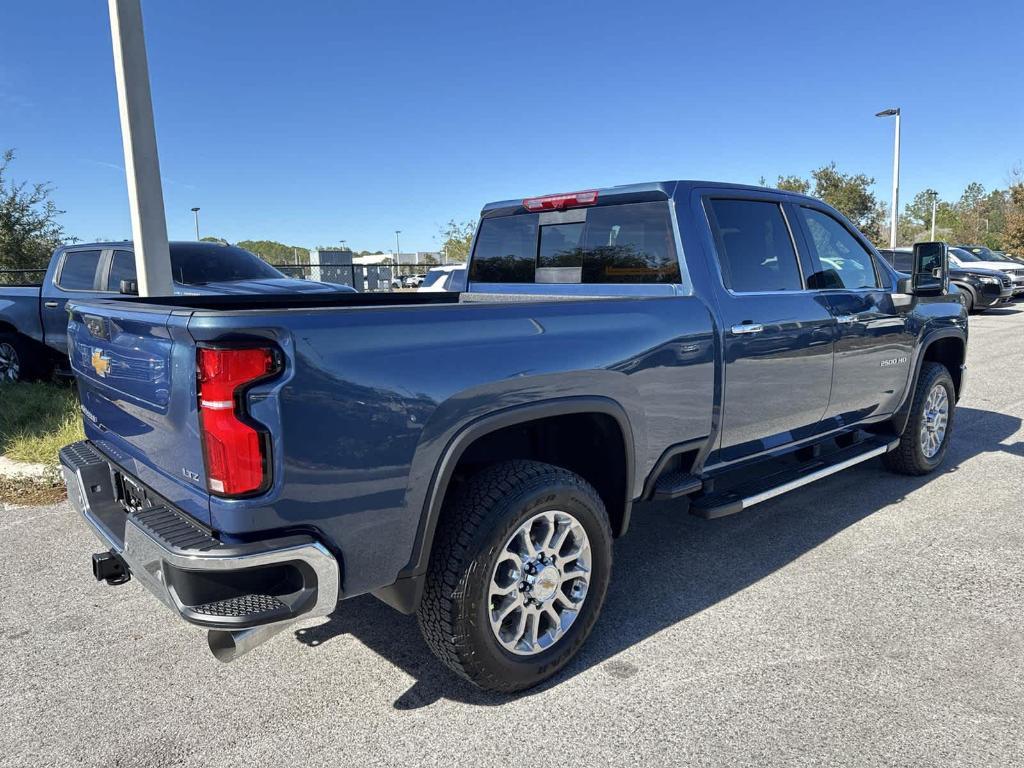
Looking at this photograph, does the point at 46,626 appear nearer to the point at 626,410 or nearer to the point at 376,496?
the point at 376,496

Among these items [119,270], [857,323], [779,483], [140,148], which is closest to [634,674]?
[779,483]

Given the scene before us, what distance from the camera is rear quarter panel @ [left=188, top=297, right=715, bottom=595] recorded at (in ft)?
6.88

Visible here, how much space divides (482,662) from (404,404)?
100cm

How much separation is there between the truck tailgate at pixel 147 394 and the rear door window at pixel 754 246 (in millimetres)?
2500

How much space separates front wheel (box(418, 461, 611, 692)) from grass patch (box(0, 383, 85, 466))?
4.22 meters

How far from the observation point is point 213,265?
896 cm

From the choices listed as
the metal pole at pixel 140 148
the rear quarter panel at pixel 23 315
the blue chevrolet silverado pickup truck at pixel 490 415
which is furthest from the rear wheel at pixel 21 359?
the blue chevrolet silverado pickup truck at pixel 490 415

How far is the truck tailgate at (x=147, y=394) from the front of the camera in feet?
7.13

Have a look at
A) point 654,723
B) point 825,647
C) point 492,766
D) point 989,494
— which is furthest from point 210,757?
point 989,494

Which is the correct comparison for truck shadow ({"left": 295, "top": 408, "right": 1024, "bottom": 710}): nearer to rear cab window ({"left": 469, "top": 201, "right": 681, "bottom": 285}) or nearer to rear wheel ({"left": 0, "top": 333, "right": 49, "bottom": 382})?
rear cab window ({"left": 469, "top": 201, "right": 681, "bottom": 285})

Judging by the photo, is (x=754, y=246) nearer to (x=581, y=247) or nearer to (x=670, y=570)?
(x=581, y=247)

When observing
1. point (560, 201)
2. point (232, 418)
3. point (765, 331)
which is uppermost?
point (560, 201)

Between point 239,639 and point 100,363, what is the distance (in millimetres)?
1252

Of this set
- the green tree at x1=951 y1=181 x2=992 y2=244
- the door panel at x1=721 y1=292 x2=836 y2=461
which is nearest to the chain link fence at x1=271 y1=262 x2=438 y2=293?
the door panel at x1=721 y1=292 x2=836 y2=461
